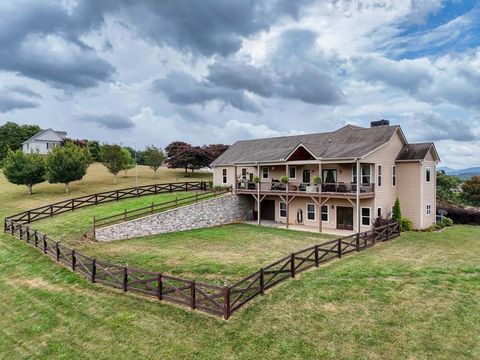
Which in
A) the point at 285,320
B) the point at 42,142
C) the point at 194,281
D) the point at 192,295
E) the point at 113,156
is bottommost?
the point at 285,320

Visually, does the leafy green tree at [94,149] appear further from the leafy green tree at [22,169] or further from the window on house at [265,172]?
the window on house at [265,172]

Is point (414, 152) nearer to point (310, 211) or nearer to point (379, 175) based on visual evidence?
point (379, 175)

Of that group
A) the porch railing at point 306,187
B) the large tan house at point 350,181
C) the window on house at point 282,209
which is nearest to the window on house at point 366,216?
the large tan house at point 350,181

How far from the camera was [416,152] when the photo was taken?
25.7 meters

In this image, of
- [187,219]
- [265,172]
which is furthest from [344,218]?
[187,219]

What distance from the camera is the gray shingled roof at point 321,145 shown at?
2455 cm

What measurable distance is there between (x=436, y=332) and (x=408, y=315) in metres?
1.00

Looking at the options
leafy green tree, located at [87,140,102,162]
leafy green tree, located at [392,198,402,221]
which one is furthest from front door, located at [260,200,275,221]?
leafy green tree, located at [87,140,102,162]

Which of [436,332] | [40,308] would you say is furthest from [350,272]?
[40,308]

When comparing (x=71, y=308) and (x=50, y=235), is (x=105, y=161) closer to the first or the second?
(x=50, y=235)

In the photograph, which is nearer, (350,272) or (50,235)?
(350,272)

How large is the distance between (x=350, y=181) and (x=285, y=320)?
16.9 meters

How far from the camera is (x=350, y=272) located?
13836 mm

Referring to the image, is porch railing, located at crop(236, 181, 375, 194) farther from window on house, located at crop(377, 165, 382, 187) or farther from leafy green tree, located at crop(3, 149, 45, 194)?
leafy green tree, located at crop(3, 149, 45, 194)
